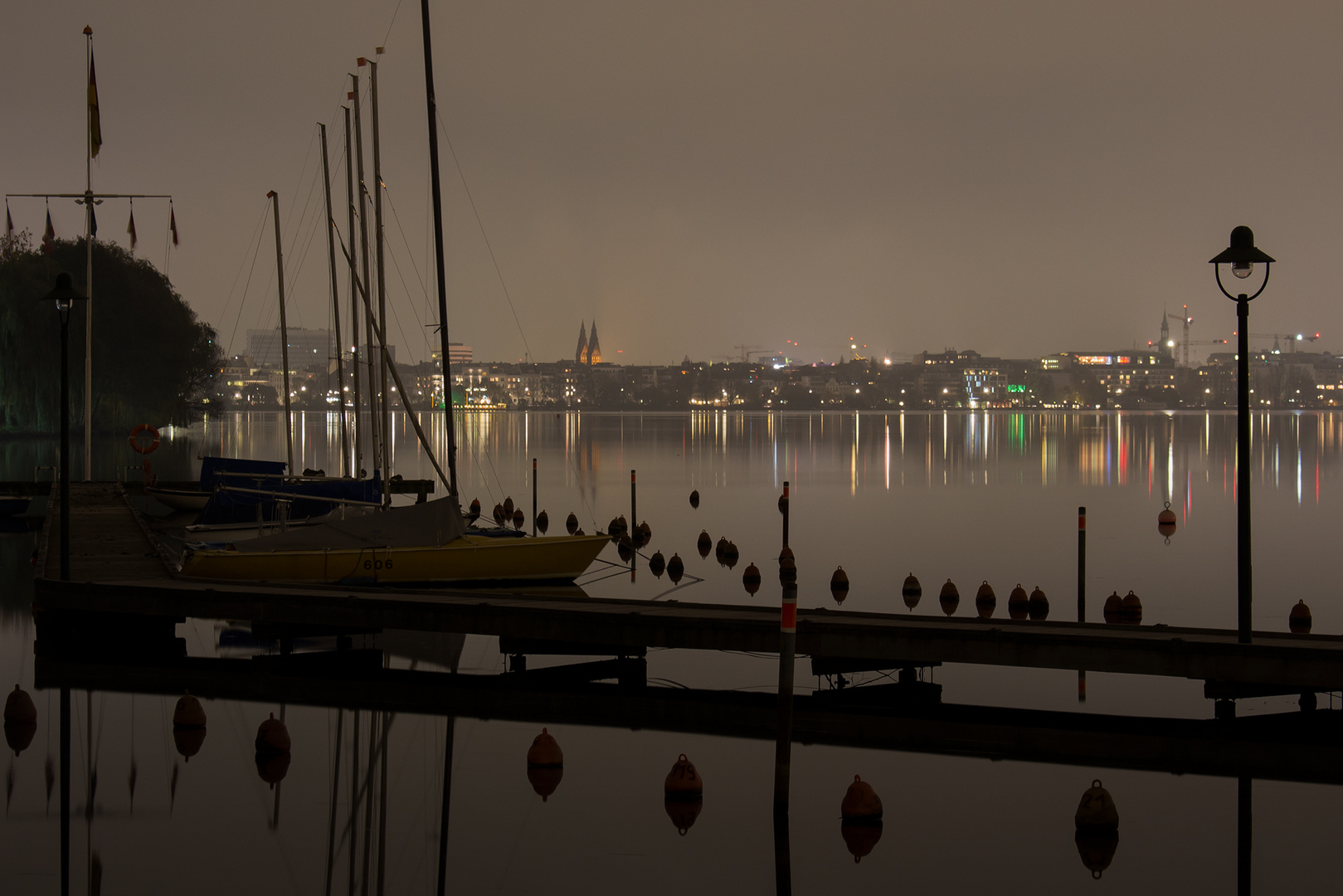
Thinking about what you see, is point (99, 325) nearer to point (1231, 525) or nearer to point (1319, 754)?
point (1231, 525)

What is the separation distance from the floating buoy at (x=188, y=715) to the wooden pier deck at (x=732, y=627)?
9.09 ft

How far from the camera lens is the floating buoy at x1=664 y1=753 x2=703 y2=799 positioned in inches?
508

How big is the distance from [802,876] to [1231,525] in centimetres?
3553

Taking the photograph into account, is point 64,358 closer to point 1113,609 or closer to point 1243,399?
point 1243,399

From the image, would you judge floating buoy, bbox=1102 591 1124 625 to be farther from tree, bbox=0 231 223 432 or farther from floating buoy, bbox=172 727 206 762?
tree, bbox=0 231 223 432

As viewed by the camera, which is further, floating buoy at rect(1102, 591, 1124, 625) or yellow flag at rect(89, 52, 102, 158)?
yellow flag at rect(89, 52, 102, 158)

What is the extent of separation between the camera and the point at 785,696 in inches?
461

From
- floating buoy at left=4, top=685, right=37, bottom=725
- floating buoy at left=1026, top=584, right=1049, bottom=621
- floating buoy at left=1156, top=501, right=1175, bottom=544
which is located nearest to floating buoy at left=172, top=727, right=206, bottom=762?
floating buoy at left=4, top=685, right=37, bottom=725

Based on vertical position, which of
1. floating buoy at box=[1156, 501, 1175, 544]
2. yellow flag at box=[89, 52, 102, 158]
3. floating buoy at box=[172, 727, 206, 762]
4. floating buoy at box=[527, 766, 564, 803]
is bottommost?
floating buoy at box=[527, 766, 564, 803]

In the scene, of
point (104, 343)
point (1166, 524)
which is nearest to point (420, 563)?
point (1166, 524)

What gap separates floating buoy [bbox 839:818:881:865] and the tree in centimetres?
6259

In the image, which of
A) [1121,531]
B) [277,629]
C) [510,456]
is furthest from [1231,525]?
[510,456]

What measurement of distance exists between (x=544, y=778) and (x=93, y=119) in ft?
99.2

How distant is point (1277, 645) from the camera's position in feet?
48.1
